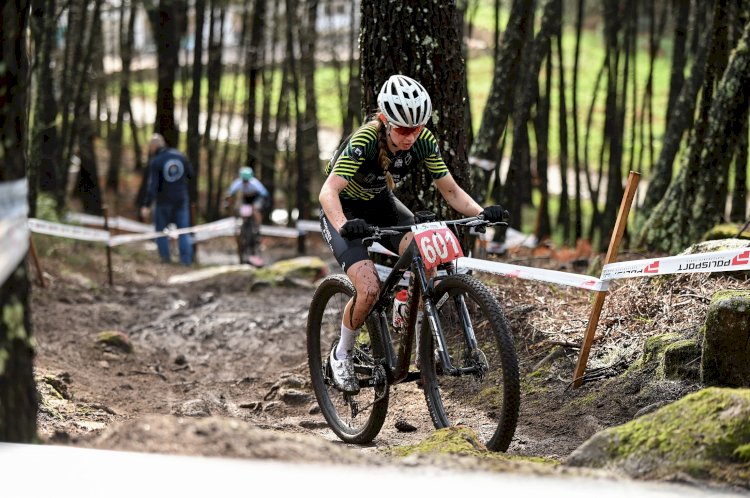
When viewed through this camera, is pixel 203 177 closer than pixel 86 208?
No

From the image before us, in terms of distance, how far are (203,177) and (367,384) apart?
3591cm

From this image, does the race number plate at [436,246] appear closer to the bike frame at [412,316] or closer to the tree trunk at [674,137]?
the bike frame at [412,316]

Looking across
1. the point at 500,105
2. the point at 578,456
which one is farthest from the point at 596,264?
the point at 578,456

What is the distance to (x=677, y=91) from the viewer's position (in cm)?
2095

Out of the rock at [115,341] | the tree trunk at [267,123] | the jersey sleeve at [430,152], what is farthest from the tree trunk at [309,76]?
the jersey sleeve at [430,152]

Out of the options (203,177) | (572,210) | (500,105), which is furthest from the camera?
(203,177)

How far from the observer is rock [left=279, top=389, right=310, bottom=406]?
8.15 metres

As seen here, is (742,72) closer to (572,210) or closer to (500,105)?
(500,105)

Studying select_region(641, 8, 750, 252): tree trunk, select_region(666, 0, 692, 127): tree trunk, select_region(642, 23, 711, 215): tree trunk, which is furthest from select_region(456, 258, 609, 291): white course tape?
select_region(666, 0, 692, 127): tree trunk

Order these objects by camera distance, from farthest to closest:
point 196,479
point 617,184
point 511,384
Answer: point 617,184, point 511,384, point 196,479

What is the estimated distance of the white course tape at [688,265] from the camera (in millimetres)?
5875

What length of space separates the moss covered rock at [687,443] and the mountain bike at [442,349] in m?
0.99

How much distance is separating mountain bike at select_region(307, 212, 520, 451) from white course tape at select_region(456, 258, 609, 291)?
0.89 m

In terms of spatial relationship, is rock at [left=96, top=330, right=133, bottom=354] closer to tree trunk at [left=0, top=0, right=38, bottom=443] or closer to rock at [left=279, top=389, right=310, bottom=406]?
rock at [left=279, top=389, right=310, bottom=406]
